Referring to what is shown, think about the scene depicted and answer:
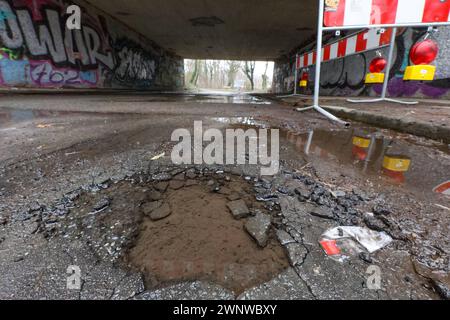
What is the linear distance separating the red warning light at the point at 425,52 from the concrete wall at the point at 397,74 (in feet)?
7.48

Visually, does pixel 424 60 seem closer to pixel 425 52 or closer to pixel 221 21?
pixel 425 52

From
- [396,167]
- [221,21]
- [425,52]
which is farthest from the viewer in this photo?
[221,21]

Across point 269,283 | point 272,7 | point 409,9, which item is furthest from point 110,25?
point 269,283

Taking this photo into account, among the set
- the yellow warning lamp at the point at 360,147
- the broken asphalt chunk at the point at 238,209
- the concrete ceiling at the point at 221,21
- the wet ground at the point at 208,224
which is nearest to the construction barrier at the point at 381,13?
the yellow warning lamp at the point at 360,147

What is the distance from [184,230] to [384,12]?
13.3 ft

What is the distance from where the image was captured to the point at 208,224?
1.01m

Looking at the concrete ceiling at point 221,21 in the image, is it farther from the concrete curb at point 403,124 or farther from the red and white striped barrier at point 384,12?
the concrete curb at point 403,124

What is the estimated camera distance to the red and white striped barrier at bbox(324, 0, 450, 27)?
309cm

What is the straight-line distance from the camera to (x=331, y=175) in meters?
1.47

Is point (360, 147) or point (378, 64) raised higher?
point (378, 64)

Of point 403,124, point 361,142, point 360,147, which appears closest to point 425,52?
point 403,124

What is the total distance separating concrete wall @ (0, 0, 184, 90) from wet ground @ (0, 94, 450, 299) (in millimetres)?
7536

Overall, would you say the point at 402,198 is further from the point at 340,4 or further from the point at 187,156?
the point at 340,4

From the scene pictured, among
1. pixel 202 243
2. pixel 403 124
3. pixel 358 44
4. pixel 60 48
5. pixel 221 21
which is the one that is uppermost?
pixel 221 21
